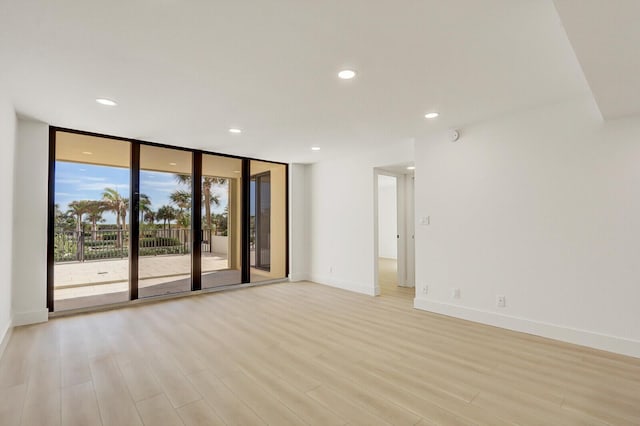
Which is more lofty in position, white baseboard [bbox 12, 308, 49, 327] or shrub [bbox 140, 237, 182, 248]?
shrub [bbox 140, 237, 182, 248]

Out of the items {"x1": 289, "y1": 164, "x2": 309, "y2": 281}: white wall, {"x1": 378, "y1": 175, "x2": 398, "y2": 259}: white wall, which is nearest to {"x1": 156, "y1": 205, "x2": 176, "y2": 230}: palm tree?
{"x1": 289, "y1": 164, "x2": 309, "y2": 281}: white wall

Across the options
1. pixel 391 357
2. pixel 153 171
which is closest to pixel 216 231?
pixel 153 171

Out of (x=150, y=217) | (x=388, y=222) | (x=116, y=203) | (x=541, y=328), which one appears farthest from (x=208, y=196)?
(x=388, y=222)

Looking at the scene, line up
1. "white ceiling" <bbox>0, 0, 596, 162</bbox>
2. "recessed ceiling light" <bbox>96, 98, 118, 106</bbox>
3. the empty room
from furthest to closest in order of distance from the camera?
"recessed ceiling light" <bbox>96, 98, 118, 106</bbox>
the empty room
"white ceiling" <bbox>0, 0, 596, 162</bbox>

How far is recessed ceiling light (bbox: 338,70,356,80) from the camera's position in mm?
2541

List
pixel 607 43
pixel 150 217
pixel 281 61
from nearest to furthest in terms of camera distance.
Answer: pixel 607 43
pixel 281 61
pixel 150 217

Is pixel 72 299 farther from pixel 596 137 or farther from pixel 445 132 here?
pixel 596 137

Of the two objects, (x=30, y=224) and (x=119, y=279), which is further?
(x=119, y=279)

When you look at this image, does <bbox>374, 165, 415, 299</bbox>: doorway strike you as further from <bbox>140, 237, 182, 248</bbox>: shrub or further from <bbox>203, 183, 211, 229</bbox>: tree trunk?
<bbox>140, 237, 182, 248</bbox>: shrub

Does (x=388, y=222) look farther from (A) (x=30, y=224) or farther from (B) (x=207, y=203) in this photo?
(A) (x=30, y=224)

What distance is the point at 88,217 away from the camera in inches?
190

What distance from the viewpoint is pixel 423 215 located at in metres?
4.39

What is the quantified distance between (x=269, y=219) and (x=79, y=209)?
3.33m

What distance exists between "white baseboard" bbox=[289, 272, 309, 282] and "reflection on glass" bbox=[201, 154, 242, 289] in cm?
106
